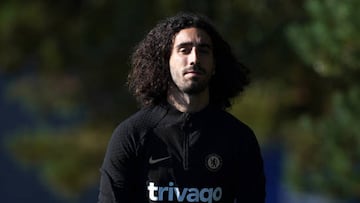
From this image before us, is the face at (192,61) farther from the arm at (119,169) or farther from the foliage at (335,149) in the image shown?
the foliage at (335,149)

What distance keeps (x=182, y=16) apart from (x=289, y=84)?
20.1 feet

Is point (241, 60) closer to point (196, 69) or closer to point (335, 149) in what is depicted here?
point (335, 149)

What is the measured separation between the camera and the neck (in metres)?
4.59

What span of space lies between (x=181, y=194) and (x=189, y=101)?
35cm

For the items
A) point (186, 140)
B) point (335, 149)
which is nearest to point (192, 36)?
point (186, 140)

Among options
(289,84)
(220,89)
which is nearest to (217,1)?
(289,84)

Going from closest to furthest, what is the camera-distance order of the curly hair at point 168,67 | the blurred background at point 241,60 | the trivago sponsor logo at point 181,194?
1. the trivago sponsor logo at point 181,194
2. the curly hair at point 168,67
3. the blurred background at point 241,60

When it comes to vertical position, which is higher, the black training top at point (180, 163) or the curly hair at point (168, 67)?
the curly hair at point (168, 67)

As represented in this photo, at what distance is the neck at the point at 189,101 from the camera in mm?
4594

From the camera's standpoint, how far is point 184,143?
14.9ft

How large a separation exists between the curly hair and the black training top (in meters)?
0.15

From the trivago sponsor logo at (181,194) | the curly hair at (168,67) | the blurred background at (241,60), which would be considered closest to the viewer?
the trivago sponsor logo at (181,194)

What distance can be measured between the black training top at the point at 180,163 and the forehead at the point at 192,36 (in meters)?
0.27

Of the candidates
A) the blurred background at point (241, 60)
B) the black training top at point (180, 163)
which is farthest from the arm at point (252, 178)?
the blurred background at point (241, 60)
